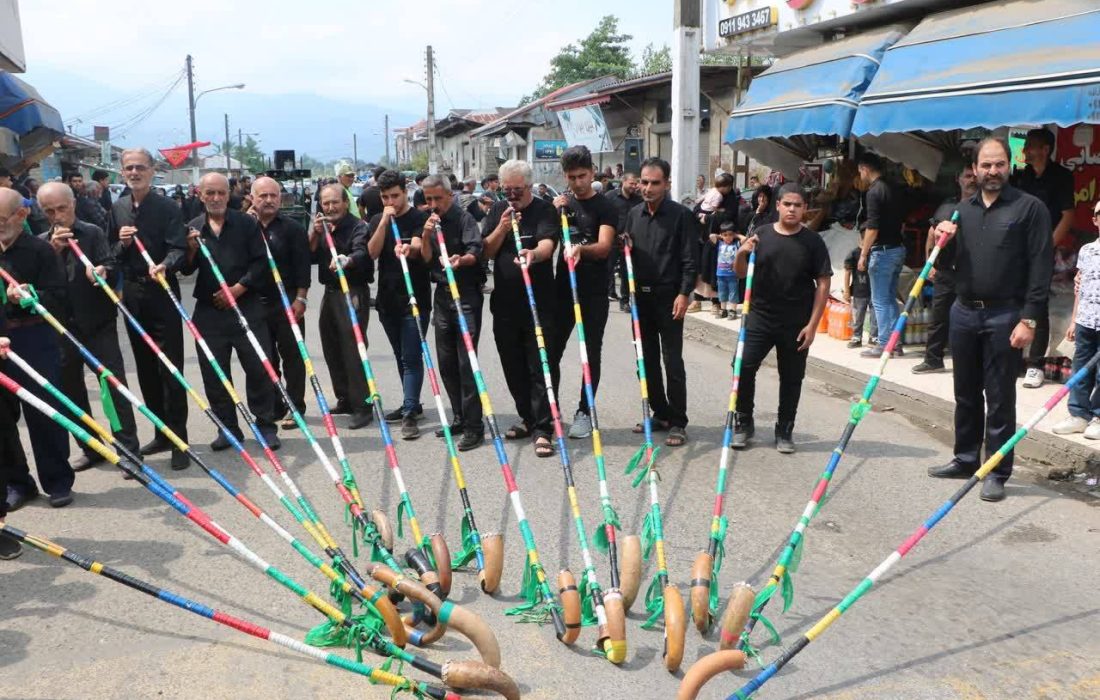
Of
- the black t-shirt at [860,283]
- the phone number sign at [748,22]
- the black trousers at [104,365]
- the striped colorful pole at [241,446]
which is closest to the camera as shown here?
the striped colorful pole at [241,446]

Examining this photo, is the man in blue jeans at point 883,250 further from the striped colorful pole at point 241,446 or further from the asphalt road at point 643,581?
the striped colorful pole at point 241,446

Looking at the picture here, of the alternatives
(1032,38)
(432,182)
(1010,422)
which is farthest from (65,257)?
(1032,38)

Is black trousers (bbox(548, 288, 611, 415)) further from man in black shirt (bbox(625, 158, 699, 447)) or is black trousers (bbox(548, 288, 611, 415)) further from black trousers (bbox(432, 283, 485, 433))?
black trousers (bbox(432, 283, 485, 433))

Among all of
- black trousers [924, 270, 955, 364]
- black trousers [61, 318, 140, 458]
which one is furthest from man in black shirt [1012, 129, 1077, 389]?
black trousers [61, 318, 140, 458]

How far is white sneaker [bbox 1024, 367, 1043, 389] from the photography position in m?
7.41

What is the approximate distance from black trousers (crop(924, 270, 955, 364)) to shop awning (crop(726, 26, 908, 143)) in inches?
79.4

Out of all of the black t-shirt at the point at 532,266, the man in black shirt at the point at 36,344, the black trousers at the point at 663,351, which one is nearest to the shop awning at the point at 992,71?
the black trousers at the point at 663,351

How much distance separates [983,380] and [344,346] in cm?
465

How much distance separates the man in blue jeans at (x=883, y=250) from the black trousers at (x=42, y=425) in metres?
6.99

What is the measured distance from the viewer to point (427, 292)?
7.03 metres

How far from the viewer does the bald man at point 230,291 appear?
6344 millimetres

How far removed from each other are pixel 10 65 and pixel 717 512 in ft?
69.6

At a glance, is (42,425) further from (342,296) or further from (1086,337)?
(1086,337)

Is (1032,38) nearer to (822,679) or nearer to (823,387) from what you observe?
(823,387)
